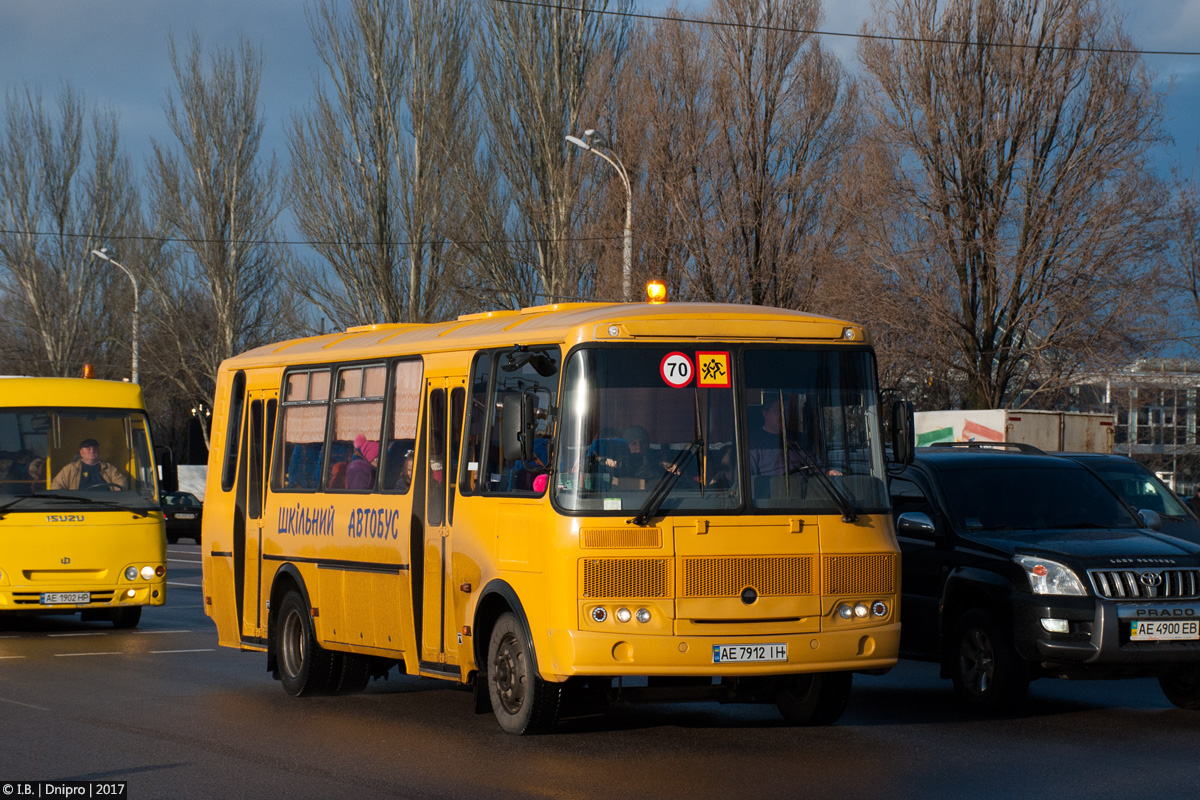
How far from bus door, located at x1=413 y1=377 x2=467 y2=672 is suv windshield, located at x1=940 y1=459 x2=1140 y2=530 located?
3697 mm

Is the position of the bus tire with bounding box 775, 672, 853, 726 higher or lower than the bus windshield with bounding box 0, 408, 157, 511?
lower

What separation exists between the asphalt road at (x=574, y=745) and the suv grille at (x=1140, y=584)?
833 millimetres

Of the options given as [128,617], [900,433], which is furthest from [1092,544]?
[128,617]

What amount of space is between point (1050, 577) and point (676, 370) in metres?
2.97

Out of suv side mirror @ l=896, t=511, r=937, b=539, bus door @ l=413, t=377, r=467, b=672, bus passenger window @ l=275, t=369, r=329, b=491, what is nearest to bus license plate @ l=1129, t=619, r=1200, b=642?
suv side mirror @ l=896, t=511, r=937, b=539

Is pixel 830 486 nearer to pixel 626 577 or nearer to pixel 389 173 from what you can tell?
pixel 626 577

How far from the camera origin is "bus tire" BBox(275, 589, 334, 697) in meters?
12.3

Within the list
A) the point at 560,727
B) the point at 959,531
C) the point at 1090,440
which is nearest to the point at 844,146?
the point at 1090,440

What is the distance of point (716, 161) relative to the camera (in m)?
36.5

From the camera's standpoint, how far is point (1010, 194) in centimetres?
3250

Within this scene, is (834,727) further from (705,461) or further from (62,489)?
(62,489)

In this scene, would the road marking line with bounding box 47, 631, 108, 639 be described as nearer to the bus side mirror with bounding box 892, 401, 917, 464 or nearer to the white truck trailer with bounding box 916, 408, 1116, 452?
the bus side mirror with bounding box 892, 401, 917, 464

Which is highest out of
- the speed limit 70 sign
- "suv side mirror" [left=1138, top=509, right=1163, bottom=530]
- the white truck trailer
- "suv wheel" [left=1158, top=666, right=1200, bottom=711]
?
the white truck trailer

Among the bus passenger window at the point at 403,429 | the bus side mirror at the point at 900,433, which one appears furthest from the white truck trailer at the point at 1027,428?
the bus side mirror at the point at 900,433
